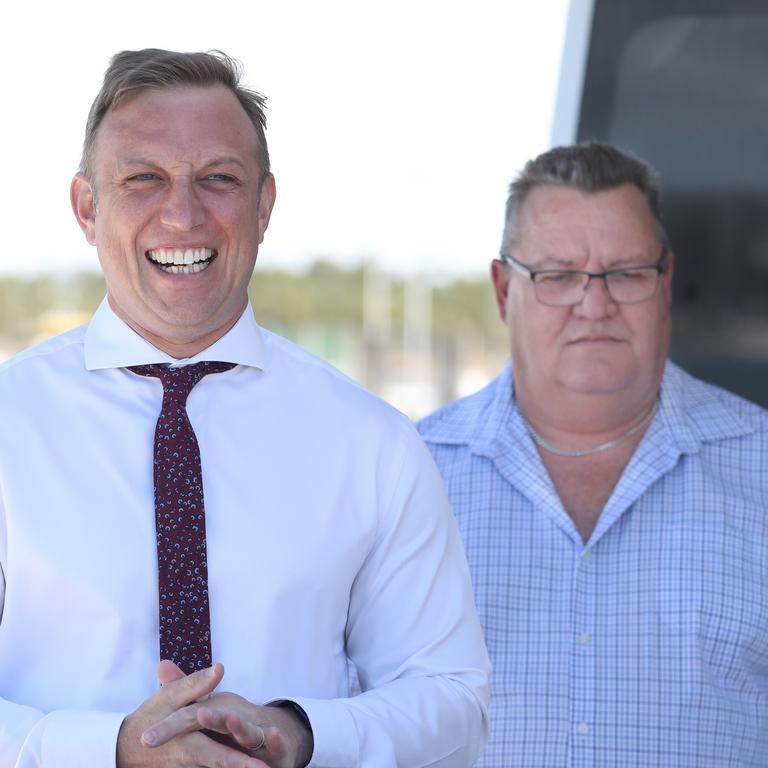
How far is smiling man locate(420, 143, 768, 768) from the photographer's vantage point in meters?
2.97

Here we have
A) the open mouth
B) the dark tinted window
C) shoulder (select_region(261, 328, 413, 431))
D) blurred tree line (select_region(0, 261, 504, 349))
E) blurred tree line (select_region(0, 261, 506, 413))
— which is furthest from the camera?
blurred tree line (select_region(0, 261, 504, 349))

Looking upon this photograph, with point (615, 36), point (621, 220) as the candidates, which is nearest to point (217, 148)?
point (621, 220)

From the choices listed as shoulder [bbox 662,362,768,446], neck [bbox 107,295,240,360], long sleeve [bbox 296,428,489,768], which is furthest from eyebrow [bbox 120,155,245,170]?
shoulder [bbox 662,362,768,446]

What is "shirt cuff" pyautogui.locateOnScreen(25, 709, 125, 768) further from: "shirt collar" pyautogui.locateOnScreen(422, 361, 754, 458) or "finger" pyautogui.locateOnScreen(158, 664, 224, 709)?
"shirt collar" pyautogui.locateOnScreen(422, 361, 754, 458)

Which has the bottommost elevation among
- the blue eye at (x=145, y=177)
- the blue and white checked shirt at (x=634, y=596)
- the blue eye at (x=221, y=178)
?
the blue and white checked shirt at (x=634, y=596)

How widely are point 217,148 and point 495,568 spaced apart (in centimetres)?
127

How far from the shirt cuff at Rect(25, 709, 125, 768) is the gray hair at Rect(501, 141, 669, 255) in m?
1.66

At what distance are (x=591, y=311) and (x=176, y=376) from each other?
119 cm

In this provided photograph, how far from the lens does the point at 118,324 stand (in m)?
2.27

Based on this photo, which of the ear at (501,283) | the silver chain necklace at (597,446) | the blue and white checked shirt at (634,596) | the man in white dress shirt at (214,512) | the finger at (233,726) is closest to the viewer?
the finger at (233,726)

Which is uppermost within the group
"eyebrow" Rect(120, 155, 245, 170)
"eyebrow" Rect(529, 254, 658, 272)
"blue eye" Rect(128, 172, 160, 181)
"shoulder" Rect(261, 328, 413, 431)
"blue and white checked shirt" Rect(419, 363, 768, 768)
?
"eyebrow" Rect(120, 155, 245, 170)

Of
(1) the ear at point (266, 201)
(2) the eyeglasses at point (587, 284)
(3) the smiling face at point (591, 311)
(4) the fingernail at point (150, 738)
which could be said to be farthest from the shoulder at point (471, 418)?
(4) the fingernail at point (150, 738)

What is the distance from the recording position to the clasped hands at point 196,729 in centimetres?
197

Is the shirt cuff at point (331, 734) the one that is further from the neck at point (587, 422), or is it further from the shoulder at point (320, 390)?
the neck at point (587, 422)
